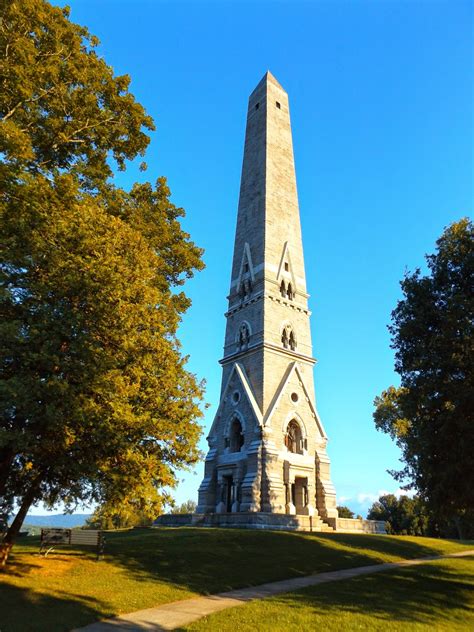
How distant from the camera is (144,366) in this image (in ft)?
45.4

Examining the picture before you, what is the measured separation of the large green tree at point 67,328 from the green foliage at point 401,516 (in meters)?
52.5

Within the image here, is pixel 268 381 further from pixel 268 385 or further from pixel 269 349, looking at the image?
pixel 269 349

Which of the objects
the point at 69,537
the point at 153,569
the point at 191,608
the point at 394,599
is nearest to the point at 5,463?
the point at 69,537

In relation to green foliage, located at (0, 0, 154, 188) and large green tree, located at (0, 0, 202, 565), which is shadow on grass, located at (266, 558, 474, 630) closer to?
large green tree, located at (0, 0, 202, 565)

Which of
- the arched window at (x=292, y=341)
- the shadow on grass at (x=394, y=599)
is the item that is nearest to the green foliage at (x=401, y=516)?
the arched window at (x=292, y=341)

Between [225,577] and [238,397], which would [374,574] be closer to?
[225,577]

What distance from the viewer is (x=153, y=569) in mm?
15055

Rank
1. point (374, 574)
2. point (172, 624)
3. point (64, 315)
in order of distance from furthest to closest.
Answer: point (374, 574)
point (64, 315)
point (172, 624)

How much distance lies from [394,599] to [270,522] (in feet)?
48.5

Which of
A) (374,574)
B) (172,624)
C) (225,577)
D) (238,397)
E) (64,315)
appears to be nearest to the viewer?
(172,624)

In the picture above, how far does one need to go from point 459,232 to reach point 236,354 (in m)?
21.3

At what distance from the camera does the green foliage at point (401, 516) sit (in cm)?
5834

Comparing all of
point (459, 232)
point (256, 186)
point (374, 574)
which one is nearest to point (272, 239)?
point (256, 186)

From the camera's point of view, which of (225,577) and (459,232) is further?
(459,232)
